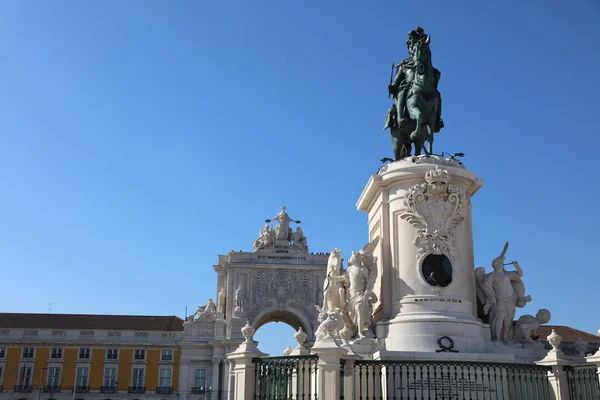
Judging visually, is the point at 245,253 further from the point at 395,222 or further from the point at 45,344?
the point at 395,222

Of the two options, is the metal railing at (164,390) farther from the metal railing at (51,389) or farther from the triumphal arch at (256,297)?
the metal railing at (51,389)

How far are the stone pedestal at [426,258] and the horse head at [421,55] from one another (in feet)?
6.56

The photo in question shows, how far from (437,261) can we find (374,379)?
8.95 ft

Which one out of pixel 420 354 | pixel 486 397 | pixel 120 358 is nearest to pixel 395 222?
pixel 420 354

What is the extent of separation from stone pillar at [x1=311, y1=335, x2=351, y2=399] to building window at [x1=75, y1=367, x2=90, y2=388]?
53.1m

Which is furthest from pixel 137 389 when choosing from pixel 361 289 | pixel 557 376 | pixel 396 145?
pixel 557 376

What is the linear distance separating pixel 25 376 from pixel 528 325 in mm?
54453

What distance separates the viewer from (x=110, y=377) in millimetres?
58719

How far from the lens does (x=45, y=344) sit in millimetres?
58594

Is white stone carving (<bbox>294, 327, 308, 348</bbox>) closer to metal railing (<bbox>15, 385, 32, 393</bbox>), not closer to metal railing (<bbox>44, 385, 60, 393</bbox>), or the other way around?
metal railing (<bbox>44, 385, 60, 393</bbox>)

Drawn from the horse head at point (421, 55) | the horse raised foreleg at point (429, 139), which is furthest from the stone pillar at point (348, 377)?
the horse head at point (421, 55)

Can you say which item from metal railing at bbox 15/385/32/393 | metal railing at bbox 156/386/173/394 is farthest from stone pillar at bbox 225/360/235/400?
metal railing at bbox 15/385/32/393

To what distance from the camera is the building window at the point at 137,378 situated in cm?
5853

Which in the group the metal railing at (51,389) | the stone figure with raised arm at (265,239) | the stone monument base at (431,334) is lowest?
the stone monument base at (431,334)
